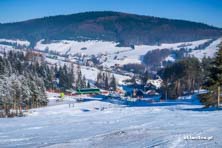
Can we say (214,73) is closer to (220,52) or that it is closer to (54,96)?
(220,52)

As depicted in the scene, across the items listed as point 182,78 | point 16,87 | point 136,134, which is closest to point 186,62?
point 182,78

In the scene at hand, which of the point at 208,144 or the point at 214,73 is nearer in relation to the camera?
the point at 208,144

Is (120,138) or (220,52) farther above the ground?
(220,52)

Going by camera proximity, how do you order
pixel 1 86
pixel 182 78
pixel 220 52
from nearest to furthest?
pixel 220 52, pixel 1 86, pixel 182 78

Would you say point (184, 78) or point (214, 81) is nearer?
point (214, 81)

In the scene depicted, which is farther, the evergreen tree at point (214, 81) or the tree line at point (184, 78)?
the tree line at point (184, 78)

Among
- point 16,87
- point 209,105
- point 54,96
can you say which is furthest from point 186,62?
point 209,105

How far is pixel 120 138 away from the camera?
18.0 metres

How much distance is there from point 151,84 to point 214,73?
376 ft

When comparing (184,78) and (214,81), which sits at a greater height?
(184,78)

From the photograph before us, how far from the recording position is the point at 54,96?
394ft

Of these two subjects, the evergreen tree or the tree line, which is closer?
the evergreen tree

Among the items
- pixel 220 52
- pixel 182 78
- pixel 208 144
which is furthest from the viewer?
pixel 182 78

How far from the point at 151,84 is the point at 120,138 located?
140 m
